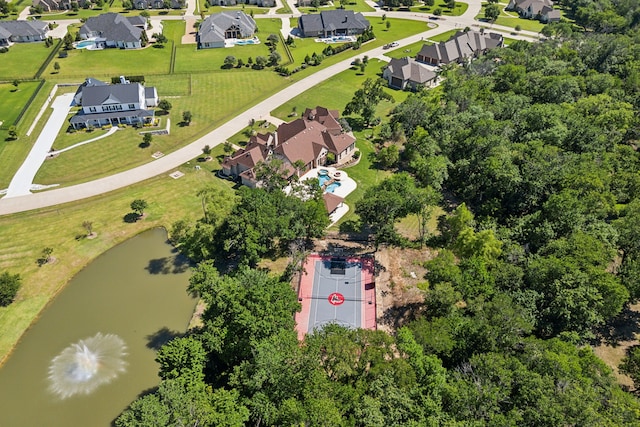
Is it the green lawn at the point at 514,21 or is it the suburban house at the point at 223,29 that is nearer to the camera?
the suburban house at the point at 223,29

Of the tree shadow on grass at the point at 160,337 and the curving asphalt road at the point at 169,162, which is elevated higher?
the curving asphalt road at the point at 169,162

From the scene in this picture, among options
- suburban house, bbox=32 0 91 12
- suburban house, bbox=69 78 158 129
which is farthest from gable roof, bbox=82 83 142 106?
suburban house, bbox=32 0 91 12

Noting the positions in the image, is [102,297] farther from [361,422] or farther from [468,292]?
[468,292]

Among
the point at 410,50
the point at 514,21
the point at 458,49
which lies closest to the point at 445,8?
the point at 514,21

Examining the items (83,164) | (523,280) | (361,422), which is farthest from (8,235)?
(523,280)

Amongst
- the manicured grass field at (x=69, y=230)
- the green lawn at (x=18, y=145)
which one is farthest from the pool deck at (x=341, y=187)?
the green lawn at (x=18, y=145)

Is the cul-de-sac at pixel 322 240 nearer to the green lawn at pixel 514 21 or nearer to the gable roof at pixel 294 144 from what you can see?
the gable roof at pixel 294 144

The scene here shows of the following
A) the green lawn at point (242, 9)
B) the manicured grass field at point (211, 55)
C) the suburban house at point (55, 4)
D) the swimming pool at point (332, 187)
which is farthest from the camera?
the green lawn at point (242, 9)

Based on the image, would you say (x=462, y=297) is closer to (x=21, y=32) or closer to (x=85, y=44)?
(x=85, y=44)
